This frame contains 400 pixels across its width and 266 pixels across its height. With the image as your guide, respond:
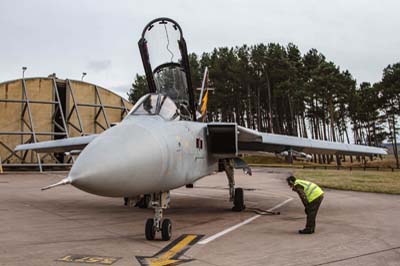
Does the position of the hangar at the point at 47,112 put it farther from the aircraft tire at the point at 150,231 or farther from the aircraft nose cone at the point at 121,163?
the aircraft nose cone at the point at 121,163

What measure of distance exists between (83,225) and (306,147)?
21.2 ft

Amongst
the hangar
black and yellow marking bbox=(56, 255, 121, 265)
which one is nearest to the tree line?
the hangar

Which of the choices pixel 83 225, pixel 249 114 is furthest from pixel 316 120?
pixel 83 225

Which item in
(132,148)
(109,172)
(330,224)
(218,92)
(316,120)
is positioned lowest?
(330,224)

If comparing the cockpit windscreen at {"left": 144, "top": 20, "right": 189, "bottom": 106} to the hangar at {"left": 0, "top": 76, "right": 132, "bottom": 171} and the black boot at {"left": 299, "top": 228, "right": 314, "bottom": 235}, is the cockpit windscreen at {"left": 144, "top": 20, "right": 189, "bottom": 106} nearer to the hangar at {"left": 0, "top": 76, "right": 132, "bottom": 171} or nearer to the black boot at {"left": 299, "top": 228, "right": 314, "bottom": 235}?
the black boot at {"left": 299, "top": 228, "right": 314, "bottom": 235}

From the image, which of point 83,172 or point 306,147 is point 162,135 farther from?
point 306,147

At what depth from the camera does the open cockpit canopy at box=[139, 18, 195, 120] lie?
8195mm

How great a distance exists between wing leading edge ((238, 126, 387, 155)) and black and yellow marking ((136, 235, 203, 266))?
12.4 feet

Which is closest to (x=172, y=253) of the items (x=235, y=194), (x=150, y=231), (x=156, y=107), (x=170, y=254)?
(x=170, y=254)

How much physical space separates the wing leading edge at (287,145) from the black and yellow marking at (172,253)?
148 inches

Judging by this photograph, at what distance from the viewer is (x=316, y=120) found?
58.2 metres

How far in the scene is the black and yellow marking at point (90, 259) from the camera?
459 centimetres

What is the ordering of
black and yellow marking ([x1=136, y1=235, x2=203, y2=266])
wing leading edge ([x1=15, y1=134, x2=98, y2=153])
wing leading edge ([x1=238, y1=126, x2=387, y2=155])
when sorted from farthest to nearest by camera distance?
wing leading edge ([x1=15, y1=134, x2=98, y2=153])
wing leading edge ([x1=238, y1=126, x2=387, y2=155])
black and yellow marking ([x1=136, y1=235, x2=203, y2=266])

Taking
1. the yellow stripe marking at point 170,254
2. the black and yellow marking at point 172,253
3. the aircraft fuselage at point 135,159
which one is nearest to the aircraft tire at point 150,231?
the black and yellow marking at point 172,253
